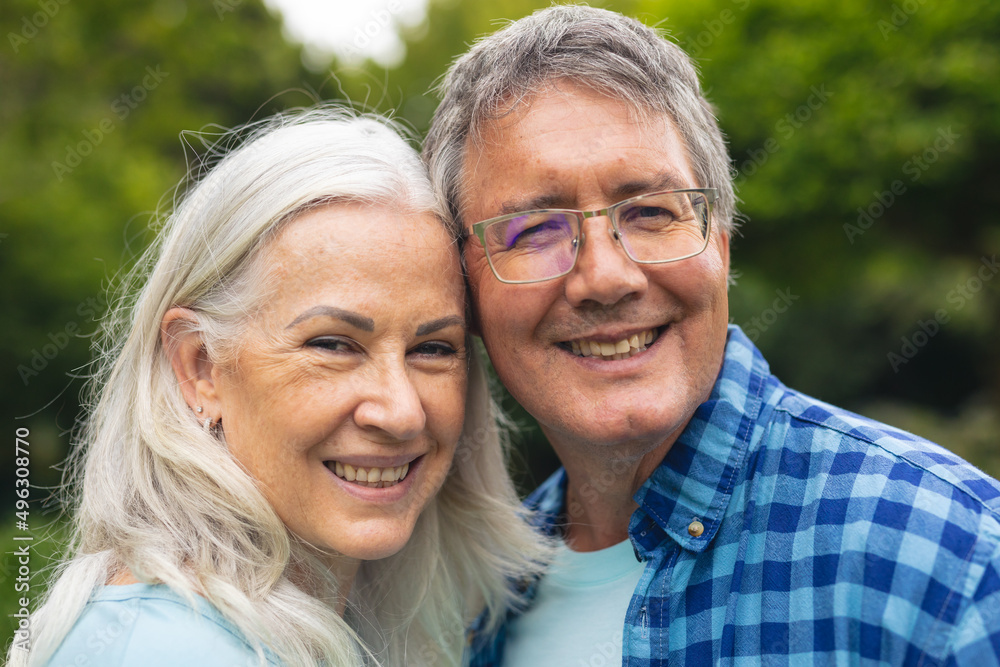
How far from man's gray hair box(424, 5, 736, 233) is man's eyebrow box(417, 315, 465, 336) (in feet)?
1.07

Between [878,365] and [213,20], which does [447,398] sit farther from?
[878,365]

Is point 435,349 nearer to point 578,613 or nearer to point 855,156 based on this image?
point 578,613

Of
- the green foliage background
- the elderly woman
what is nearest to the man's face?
the elderly woman

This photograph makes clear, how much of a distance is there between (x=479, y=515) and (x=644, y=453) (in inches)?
29.9

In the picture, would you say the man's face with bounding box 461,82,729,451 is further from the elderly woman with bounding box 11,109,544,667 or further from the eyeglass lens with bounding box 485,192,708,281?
the elderly woman with bounding box 11,109,544,667

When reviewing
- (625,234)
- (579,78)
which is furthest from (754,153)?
(625,234)

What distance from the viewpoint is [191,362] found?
2148 mm

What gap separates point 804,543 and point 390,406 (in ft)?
3.43

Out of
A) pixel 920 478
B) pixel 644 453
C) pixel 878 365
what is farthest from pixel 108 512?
pixel 878 365

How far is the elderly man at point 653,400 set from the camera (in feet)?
5.74

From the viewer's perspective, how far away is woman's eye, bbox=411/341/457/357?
2154mm

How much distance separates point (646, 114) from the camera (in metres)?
2.15

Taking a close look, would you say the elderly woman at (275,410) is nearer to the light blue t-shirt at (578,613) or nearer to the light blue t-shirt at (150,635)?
the light blue t-shirt at (150,635)

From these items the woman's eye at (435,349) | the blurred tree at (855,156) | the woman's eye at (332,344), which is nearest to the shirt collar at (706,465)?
the woman's eye at (435,349)
